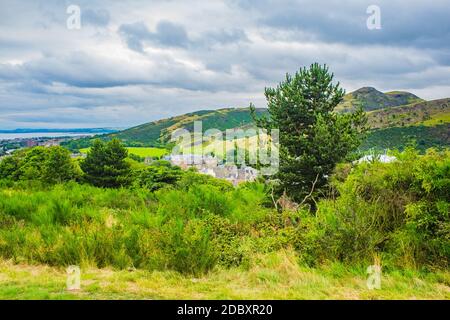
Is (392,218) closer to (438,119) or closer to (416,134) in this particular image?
(416,134)

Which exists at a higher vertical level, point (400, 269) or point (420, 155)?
point (420, 155)

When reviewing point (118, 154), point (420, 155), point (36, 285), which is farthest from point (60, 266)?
point (118, 154)

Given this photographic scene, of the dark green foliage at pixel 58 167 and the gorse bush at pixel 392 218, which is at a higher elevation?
the gorse bush at pixel 392 218

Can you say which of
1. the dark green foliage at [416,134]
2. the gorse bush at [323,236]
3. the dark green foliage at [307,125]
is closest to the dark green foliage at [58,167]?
the dark green foliage at [307,125]

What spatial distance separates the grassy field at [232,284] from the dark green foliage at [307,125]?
405 inches

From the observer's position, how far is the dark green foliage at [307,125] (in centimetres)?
1588

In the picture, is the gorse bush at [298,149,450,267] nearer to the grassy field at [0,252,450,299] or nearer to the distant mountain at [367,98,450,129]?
the grassy field at [0,252,450,299]

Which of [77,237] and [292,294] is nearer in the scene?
[292,294]

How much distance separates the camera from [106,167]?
137 ft

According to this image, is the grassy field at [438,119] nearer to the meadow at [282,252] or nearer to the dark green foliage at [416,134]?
the dark green foliage at [416,134]

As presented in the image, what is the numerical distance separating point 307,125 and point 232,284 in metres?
13.3

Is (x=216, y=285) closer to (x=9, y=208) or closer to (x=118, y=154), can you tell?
(x=9, y=208)
